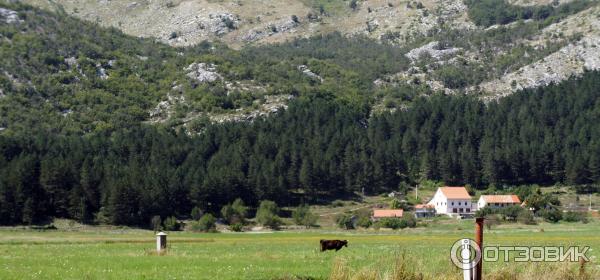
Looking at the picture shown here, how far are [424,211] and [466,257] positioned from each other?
12652 centimetres

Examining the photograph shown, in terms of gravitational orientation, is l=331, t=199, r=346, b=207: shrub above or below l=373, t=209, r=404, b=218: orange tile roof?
above

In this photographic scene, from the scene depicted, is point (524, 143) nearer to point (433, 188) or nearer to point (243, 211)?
point (433, 188)

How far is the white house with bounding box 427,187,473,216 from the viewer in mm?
152400

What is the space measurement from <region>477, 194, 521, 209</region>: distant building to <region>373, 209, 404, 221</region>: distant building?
21127mm

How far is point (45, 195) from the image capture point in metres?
134

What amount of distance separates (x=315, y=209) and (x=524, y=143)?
2504 inches

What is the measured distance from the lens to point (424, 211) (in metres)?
154

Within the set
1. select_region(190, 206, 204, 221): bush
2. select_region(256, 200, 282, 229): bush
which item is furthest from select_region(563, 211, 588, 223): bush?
select_region(190, 206, 204, 221): bush

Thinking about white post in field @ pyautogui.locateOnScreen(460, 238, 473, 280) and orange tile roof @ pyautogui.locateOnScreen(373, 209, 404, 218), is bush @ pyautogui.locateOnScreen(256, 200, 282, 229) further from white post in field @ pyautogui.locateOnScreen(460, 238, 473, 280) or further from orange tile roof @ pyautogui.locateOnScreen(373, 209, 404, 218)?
white post in field @ pyautogui.locateOnScreen(460, 238, 473, 280)

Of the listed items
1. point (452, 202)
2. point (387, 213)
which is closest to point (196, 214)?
point (387, 213)

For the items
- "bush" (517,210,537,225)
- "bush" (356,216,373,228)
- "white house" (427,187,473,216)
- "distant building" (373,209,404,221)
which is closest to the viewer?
"bush" (356,216,373,228)

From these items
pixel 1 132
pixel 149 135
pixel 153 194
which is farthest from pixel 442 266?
pixel 1 132

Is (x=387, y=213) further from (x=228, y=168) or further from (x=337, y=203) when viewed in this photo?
(x=228, y=168)

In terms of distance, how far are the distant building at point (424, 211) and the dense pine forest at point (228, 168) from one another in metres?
21.3
